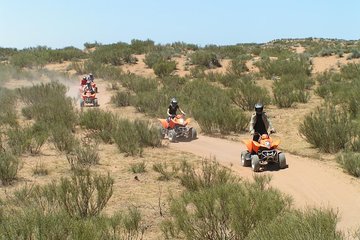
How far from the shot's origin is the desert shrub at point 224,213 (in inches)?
246

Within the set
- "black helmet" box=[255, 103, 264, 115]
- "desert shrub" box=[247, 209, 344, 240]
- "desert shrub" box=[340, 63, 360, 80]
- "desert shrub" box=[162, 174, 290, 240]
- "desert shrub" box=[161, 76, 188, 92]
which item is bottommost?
"desert shrub" box=[161, 76, 188, 92]

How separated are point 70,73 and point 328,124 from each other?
98.6 feet

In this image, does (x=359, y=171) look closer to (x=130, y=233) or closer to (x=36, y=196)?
(x=130, y=233)

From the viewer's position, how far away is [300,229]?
15.7ft

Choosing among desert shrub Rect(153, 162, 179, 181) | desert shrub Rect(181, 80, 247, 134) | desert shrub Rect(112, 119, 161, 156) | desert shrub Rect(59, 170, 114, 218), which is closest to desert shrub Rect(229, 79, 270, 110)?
desert shrub Rect(181, 80, 247, 134)

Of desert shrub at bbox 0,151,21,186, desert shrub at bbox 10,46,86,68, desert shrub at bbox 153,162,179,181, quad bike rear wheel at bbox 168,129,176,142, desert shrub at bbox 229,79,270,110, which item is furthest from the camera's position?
desert shrub at bbox 10,46,86,68

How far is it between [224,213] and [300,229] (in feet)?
6.29

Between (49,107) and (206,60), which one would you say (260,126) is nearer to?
(49,107)

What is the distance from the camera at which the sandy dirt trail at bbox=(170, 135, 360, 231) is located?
27.4ft

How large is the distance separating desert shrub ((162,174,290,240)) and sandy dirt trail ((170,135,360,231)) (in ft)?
3.58

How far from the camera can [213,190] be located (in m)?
7.00

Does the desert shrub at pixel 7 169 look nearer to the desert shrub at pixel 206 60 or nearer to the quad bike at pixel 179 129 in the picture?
the quad bike at pixel 179 129

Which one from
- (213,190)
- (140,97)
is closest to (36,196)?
(213,190)

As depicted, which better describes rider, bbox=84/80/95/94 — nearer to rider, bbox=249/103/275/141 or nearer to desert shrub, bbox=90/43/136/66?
rider, bbox=249/103/275/141
